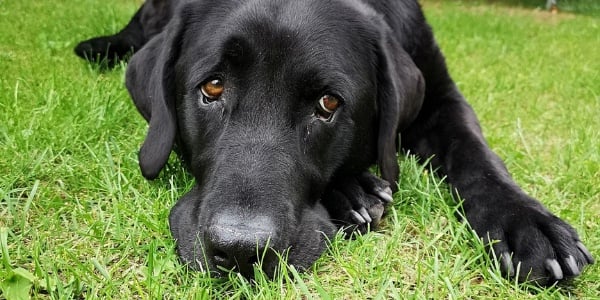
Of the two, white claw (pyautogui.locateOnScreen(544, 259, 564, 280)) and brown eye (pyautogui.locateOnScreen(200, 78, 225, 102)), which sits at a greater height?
brown eye (pyautogui.locateOnScreen(200, 78, 225, 102))

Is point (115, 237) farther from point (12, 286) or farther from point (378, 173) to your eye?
point (378, 173)

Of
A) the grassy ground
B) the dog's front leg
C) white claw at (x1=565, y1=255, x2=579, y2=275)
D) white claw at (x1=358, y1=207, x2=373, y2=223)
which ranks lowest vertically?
the grassy ground

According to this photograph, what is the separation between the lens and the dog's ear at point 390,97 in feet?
6.96

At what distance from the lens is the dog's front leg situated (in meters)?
1.70

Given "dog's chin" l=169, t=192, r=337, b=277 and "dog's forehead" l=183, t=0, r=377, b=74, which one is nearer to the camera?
"dog's chin" l=169, t=192, r=337, b=277

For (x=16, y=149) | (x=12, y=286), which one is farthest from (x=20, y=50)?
(x=12, y=286)

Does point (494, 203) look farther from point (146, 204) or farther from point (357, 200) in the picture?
point (146, 204)

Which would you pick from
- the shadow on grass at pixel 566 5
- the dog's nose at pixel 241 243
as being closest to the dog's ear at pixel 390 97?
the dog's nose at pixel 241 243

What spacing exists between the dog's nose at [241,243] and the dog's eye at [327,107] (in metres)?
0.50

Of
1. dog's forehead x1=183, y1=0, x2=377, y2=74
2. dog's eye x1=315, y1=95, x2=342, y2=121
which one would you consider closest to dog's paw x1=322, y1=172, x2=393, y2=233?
dog's eye x1=315, y1=95, x2=342, y2=121

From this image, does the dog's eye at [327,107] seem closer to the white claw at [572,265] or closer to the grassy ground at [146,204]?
the grassy ground at [146,204]

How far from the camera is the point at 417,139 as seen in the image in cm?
267

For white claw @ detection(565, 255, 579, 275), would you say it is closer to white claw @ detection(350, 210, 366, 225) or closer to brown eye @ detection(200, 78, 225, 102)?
white claw @ detection(350, 210, 366, 225)

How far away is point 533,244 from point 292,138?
2.41ft
